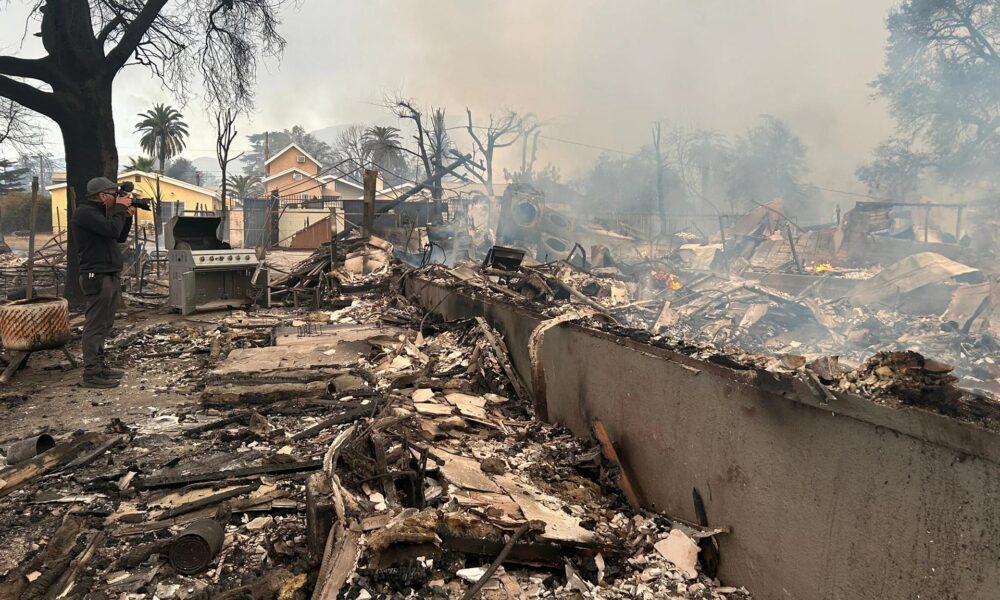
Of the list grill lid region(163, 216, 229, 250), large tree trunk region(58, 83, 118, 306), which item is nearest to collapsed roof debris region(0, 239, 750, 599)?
grill lid region(163, 216, 229, 250)

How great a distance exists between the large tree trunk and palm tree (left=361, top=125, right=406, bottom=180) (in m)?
33.1

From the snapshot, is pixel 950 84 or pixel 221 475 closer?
pixel 221 475

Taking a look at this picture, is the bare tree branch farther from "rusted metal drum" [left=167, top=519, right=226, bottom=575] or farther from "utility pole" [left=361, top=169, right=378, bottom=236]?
"rusted metal drum" [left=167, top=519, right=226, bottom=575]

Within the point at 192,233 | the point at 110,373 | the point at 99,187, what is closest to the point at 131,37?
the point at 192,233

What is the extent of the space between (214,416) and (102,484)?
134cm

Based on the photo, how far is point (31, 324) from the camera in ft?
19.0

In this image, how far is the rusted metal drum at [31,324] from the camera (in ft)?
18.9

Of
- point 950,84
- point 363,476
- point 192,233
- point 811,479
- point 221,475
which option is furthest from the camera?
point 950,84

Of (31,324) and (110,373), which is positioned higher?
(31,324)

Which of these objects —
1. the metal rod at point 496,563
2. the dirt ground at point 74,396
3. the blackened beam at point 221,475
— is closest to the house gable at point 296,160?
the dirt ground at point 74,396

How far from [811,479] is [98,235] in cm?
645

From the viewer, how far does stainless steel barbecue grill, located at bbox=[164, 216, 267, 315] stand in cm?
954

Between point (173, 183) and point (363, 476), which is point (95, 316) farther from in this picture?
point (173, 183)

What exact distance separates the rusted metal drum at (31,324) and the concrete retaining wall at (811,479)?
5818 millimetres
